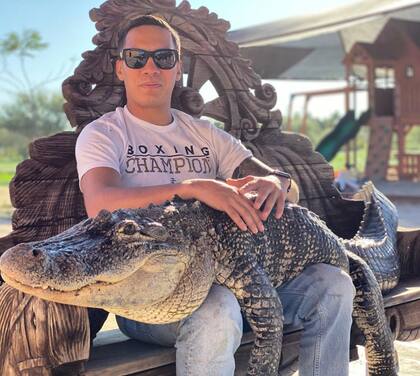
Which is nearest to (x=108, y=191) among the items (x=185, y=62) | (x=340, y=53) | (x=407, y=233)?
(x=185, y=62)

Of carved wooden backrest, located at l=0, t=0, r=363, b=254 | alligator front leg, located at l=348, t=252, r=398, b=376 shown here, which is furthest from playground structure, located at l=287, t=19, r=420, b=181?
alligator front leg, located at l=348, t=252, r=398, b=376

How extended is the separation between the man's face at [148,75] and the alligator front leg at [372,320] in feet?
3.07

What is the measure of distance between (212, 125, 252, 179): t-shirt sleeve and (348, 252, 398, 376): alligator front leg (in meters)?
0.55

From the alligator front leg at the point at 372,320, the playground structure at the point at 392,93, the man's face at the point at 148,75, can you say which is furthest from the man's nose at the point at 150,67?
the playground structure at the point at 392,93

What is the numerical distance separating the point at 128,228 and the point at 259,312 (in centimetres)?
51

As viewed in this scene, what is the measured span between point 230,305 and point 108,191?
49 centimetres

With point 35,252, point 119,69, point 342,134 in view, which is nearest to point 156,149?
point 119,69

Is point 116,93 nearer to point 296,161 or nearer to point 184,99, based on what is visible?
point 184,99

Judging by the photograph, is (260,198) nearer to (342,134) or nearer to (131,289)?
(131,289)

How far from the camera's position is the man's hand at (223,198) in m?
1.93

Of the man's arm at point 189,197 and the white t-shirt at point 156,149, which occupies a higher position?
the white t-shirt at point 156,149

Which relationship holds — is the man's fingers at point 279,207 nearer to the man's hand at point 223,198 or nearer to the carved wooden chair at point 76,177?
the man's hand at point 223,198

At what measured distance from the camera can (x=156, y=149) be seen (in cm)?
228

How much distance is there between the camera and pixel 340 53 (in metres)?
18.4
